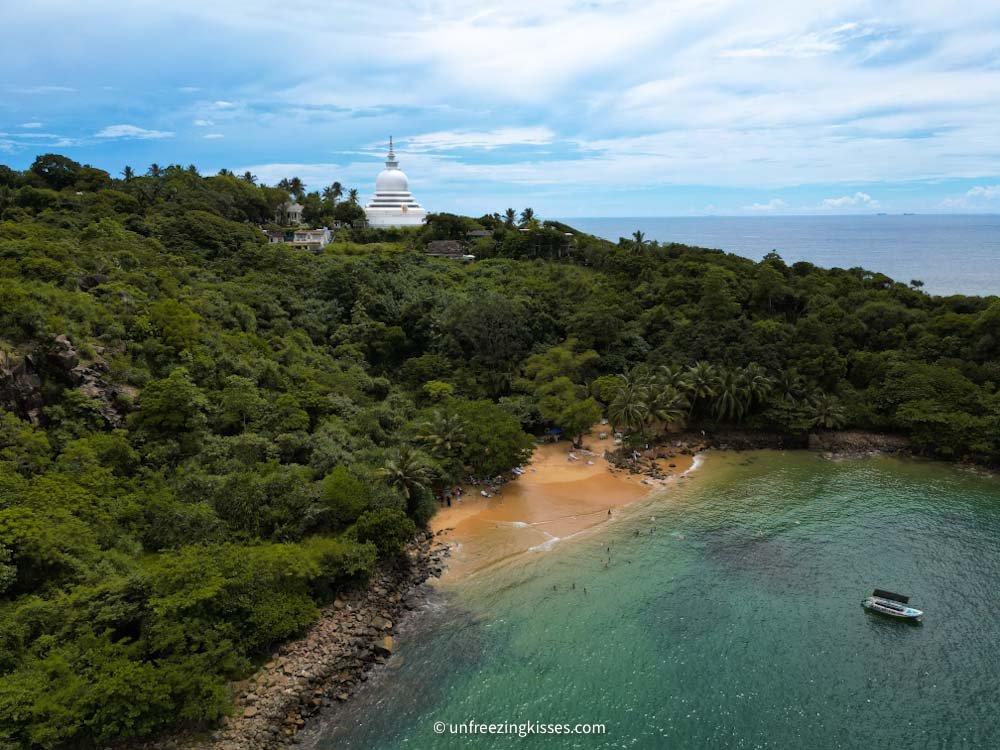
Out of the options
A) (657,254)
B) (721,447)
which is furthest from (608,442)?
(657,254)

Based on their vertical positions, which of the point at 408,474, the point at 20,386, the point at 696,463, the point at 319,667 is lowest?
the point at 319,667

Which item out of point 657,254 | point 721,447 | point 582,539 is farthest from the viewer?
point 657,254

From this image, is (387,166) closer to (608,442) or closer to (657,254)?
(657,254)

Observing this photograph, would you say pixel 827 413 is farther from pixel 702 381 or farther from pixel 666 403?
pixel 666 403

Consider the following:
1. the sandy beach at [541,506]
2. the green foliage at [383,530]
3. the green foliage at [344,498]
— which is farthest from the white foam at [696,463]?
the green foliage at [344,498]

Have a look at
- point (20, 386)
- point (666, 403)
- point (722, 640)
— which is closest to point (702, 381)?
point (666, 403)

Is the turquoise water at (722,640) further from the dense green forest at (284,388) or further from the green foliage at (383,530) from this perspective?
the dense green forest at (284,388)

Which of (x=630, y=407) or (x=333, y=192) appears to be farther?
(x=333, y=192)
